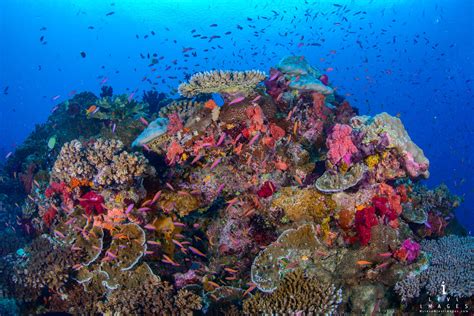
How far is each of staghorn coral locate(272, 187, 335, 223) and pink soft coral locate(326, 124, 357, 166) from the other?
82 cm

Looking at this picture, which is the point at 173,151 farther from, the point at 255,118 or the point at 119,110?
the point at 119,110

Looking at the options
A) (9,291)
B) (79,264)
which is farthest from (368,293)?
(9,291)

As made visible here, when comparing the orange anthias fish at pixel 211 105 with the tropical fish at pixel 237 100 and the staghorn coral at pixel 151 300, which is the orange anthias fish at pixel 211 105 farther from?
the staghorn coral at pixel 151 300

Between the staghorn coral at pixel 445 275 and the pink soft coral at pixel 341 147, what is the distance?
7.90 ft

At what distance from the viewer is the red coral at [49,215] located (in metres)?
7.84

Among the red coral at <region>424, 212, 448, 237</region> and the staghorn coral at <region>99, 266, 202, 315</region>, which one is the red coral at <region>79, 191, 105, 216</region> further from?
the red coral at <region>424, 212, 448, 237</region>

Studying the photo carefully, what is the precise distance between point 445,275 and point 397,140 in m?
2.65

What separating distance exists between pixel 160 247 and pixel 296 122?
4.21m

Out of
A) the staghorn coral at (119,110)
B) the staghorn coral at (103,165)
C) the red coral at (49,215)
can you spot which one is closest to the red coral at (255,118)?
the staghorn coral at (103,165)

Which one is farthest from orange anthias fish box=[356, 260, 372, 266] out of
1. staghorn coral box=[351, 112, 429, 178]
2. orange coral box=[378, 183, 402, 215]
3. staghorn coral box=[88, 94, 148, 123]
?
staghorn coral box=[88, 94, 148, 123]

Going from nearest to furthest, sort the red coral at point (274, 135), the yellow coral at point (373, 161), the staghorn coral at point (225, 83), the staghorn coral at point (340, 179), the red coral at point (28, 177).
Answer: the staghorn coral at point (340, 179), the yellow coral at point (373, 161), the red coral at point (274, 135), the staghorn coral at point (225, 83), the red coral at point (28, 177)

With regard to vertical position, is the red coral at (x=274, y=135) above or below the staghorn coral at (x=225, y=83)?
below

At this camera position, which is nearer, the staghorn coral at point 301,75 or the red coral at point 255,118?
the red coral at point 255,118

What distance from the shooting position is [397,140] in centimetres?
638
